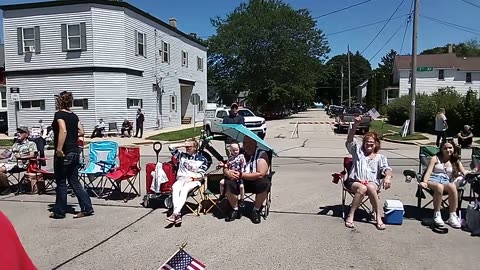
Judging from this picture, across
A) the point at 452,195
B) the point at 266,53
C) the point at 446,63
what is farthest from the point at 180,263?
the point at 446,63

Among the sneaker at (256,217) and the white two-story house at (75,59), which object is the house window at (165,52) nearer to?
the white two-story house at (75,59)

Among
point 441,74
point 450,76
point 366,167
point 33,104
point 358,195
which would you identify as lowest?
point 358,195

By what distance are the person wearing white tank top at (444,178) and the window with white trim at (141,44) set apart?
2443 centimetres

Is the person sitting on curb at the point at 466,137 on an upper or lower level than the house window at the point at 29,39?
lower

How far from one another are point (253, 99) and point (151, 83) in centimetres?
2551

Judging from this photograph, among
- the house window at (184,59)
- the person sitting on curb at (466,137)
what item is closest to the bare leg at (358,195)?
the person sitting on curb at (466,137)

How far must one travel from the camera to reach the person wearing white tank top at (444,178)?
20.1 ft

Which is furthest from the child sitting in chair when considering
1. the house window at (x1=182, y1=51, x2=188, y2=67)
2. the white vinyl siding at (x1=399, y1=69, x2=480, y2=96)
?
the white vinyl siding at (x1=399, y1=69, x2=480, y2=96)

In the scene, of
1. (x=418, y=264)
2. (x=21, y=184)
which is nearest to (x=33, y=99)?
(x=21, y=184)

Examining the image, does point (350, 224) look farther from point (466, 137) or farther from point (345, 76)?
point (345, 76)

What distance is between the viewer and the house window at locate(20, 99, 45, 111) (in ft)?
85.3

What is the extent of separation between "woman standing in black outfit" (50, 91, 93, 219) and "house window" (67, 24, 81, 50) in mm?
20653

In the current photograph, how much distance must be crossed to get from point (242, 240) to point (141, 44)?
25258 mm

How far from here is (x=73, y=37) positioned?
25.4 metres
